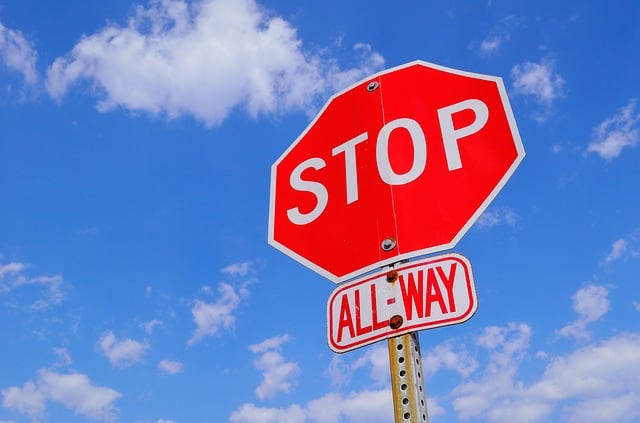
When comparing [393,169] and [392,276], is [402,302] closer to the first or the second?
[392,276]

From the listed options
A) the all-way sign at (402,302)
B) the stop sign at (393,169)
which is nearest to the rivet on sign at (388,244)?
the stop sign at (393,169)

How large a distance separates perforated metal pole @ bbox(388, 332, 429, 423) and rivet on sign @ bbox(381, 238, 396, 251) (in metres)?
0.41

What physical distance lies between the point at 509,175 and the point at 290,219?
112cm

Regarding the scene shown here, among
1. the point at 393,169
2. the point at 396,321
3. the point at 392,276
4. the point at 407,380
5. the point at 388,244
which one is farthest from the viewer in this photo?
the point at 393,169

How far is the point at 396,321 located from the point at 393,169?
763 mm

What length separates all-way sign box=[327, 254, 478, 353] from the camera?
220 cm

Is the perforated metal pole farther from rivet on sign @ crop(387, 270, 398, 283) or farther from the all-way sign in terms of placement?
rivet on sign @ crop(387, 270, 398, 283)

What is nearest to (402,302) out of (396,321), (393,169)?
(396,321)

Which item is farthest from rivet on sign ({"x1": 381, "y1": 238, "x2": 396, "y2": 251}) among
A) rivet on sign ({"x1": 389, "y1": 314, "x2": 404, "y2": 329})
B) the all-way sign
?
rivet on sign ({"x1": 389, "y1": 314, "x2": 404, "y2": 329})

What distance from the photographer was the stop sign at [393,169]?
2461 millimetres

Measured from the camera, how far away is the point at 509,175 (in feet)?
7.91

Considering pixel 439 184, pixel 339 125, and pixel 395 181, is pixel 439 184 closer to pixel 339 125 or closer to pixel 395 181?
pixel 395 181

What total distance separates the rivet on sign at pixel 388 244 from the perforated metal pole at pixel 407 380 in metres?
0.41

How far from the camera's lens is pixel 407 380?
2.17m
